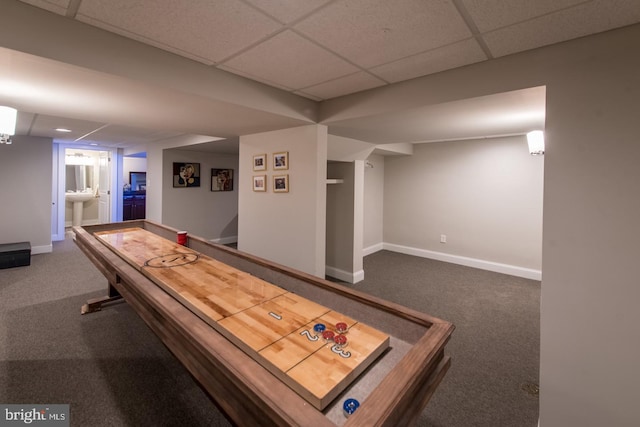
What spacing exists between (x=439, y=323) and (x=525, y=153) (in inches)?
176

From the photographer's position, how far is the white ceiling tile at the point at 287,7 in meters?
1.32

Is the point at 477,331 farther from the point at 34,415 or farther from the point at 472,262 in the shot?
the point at 34,415

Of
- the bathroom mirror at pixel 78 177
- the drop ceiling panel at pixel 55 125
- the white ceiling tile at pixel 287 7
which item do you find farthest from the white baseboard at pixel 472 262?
the bathroom mirror at pixel 78 177

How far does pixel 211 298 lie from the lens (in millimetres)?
1477

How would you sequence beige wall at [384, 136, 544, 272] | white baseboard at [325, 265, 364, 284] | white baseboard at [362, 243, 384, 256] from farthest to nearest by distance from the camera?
white baseboard at [362, 243, 384, 256] < beige wall at [384, 136, 544, 272] < white baseboard at [325, 265, 364, 284]

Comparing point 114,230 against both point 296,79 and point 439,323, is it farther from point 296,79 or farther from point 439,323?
point 439,323

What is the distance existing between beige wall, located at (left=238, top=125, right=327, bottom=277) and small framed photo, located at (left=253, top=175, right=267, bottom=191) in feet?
0.17

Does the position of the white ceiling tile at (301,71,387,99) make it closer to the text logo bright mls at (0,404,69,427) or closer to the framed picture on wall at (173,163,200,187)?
the text logo bright mls at (0,404,69,427)

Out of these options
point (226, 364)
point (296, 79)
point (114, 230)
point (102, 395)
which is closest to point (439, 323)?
point (226, 364)

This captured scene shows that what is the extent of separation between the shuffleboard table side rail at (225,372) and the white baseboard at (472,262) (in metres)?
4.98

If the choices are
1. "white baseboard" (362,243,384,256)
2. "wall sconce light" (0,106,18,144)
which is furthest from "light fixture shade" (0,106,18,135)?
"white baseboard" (362,243,384,256)

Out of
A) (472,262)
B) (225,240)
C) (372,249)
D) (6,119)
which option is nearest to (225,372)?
(6,119)

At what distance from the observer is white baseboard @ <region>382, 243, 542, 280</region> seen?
455 cm

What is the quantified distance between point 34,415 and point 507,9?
3.39 metres
